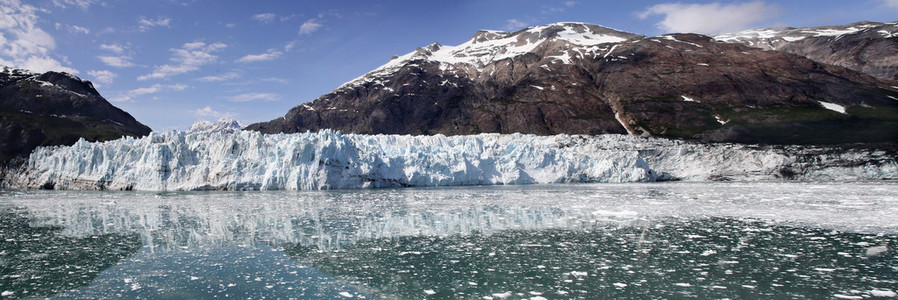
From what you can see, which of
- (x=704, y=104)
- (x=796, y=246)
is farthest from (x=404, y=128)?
(x=796, y=246)

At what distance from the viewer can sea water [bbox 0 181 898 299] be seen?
7.33 m

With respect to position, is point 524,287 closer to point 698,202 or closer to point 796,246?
point 796,246

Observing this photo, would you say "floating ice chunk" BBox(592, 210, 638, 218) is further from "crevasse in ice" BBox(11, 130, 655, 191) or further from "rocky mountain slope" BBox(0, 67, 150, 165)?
A: "rocky mountain slope" BBox(0, 67, 150, 165)

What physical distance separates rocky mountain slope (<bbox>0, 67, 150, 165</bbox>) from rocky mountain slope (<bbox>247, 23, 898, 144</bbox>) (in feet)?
107

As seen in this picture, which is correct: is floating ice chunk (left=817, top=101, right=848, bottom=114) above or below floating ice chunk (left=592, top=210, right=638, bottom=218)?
above

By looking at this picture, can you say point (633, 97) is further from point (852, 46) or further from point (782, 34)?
point (782, 34)

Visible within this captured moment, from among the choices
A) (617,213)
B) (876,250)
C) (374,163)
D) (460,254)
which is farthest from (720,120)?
(460,254)

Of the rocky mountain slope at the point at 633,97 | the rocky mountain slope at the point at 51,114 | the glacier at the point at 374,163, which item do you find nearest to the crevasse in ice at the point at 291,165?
the glacier at the point at 374,163

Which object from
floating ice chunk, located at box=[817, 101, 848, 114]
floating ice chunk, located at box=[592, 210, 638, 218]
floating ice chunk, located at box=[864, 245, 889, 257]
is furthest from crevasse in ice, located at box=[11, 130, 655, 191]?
floating ice chunk, located at box=[817, 101, 848, 114]

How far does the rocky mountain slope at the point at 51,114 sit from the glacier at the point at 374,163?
1782cm

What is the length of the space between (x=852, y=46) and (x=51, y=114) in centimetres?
17281

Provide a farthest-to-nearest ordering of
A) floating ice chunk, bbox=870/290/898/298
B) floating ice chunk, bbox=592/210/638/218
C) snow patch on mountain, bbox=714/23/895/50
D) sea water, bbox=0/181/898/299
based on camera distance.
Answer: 1. snow patch on mountain, bbox=714/23/895/50
2. floating ice chunk, bbox=592/210/638/218
3. sea water, bbox=0/181/898/299
4. floating ice chunk, bbox=870/290/898/298

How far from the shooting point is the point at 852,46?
113 metres

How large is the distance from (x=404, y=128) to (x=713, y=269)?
99515mm
